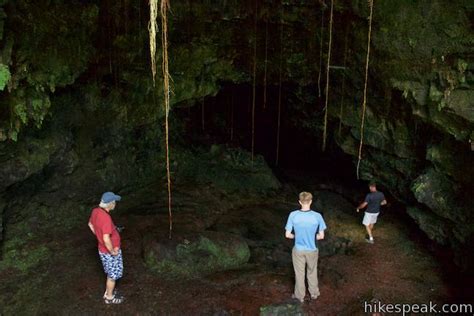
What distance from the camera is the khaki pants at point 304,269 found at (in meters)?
7.34

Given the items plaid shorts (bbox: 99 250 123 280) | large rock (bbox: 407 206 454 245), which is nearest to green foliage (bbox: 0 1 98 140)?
plaid shorts (bbox: 99 250 123 280)

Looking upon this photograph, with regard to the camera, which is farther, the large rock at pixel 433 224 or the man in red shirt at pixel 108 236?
the large rock at pixel 433 224

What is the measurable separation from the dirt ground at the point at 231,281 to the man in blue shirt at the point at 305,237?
16.0 inches

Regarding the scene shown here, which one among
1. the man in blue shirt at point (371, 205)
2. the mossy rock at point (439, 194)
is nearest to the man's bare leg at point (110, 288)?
the man in blue shirt at point (371, 205)

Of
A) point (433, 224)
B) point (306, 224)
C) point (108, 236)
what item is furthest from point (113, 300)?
point (433, 224)

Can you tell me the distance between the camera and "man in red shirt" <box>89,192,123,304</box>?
6.89 meters

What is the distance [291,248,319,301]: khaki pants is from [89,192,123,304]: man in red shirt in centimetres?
300

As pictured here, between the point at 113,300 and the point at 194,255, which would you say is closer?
the point at 113,300

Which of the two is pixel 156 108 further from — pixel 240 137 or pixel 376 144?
pixel 376 144

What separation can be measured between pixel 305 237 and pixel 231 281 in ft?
7.36

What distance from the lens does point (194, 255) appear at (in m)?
9.33

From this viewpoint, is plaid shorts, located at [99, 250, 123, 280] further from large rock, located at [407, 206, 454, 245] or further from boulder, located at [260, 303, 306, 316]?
large rock, located at [407, 206, 454, 245]

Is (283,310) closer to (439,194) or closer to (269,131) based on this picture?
(439,194)

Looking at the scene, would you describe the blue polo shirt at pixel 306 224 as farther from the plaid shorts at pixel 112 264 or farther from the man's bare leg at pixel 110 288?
the man's bare leg at pixel 110 288
